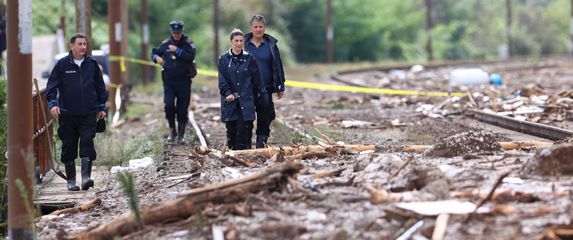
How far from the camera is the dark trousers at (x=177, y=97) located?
629 inches

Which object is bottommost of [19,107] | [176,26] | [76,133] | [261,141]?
[261,141]

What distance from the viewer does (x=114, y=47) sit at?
24.2 m

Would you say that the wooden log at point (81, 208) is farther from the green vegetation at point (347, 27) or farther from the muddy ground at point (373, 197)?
the green vegetation at point (347, 27)

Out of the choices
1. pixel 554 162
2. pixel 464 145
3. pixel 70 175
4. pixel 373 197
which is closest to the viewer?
pixel 373 197

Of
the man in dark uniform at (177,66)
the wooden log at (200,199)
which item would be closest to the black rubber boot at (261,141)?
the man in dark uniform at (177,66)

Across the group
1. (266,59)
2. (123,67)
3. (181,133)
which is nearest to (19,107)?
(266,59)

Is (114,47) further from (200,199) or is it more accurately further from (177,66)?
(200,199)

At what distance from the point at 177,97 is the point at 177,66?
1.80 feet

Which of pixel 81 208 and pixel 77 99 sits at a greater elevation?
pixel 77 99

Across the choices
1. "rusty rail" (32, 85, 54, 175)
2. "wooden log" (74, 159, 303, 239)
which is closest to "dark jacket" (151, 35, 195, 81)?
"rusty rail" (32, 85, 54, 175)

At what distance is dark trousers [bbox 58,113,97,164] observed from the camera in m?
12.3

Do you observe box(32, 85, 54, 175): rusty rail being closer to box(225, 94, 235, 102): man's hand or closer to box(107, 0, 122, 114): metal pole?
box(225, 94, 235, 102): man's hand

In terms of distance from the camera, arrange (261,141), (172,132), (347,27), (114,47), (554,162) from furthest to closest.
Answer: (347,27) < (114,47) < (172,132) < (261,141) < (554,162)

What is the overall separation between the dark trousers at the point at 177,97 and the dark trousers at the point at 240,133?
2.61 metres
